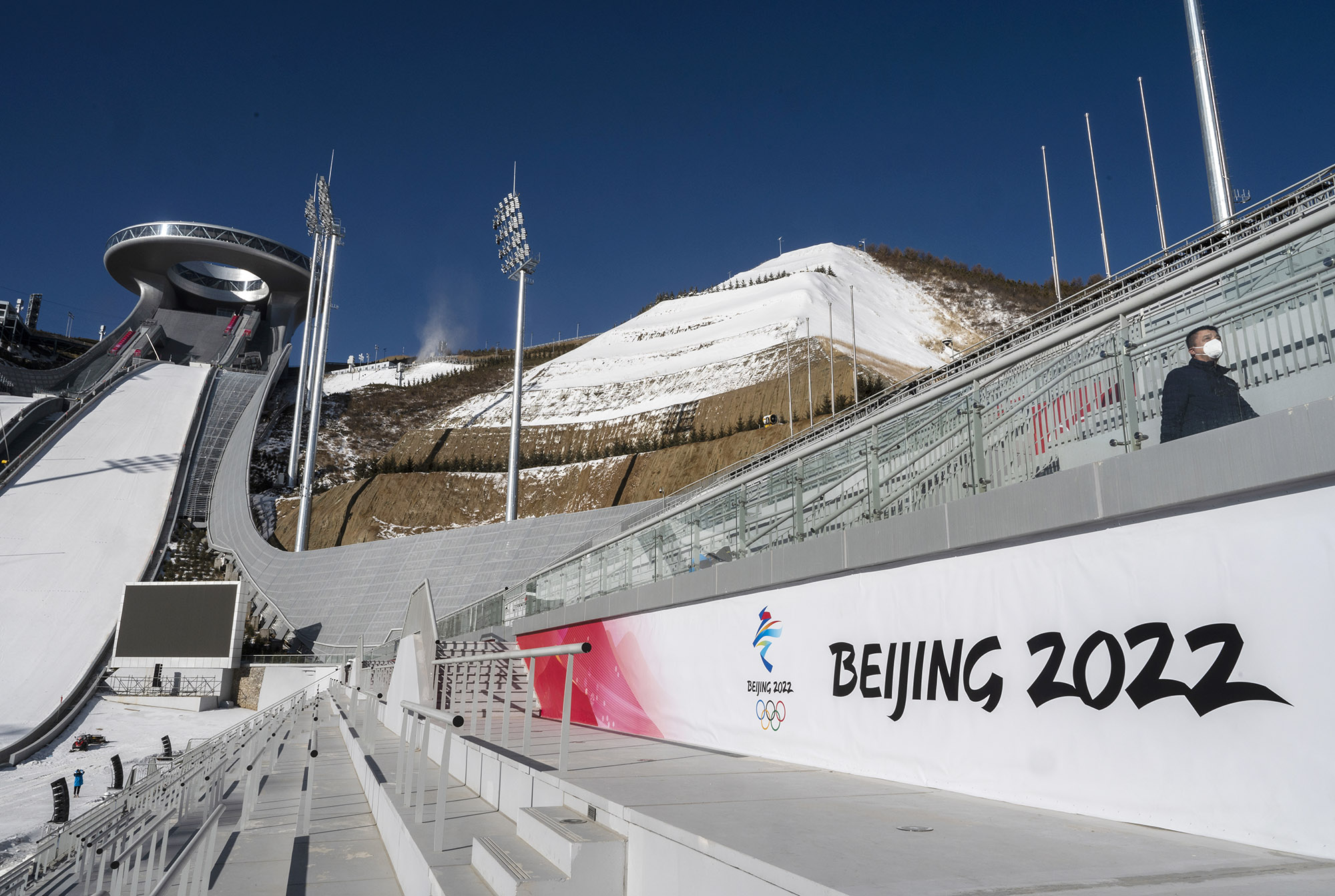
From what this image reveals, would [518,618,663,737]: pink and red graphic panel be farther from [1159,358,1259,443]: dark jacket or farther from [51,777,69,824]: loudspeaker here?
[51,777,69,824]: loudspeaker

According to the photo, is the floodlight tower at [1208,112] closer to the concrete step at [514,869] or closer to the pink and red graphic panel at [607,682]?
the pink and red graphic panel at [607,682]

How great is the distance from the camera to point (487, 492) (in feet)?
157

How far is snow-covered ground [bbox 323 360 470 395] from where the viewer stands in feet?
294

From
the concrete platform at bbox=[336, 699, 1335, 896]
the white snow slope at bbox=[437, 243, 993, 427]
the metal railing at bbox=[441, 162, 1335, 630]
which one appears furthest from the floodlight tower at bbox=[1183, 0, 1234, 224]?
the white snow slope at bbox=[437, 243, 993, 427]

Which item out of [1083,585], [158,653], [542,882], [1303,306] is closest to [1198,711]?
[1083,585]

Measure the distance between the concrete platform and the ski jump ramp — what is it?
25.1 m

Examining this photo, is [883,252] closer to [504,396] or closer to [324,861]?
[504,396]

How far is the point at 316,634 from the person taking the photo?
3562 cm

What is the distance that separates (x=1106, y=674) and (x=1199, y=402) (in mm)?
1461

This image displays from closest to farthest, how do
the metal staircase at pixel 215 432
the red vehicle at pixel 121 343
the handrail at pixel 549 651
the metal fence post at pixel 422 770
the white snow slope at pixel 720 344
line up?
1. the handrail at pixel 549 651
2. the metal fence post at pixel 422 770
3. the metal staircase at pixel 215 432
4. the white snow slope at pixel 720 344
5. the red vehicle at pixel 121 343

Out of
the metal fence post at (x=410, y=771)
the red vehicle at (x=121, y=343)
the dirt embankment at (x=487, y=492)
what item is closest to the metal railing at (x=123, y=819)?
the metal fence post at (x=410, y=771)

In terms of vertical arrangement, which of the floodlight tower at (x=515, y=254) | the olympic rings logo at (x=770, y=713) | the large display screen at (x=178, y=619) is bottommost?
the olympic rings logo at (x=770, y=713)

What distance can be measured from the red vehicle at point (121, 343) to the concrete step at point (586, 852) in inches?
3093

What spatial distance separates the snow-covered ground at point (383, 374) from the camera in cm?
8962
